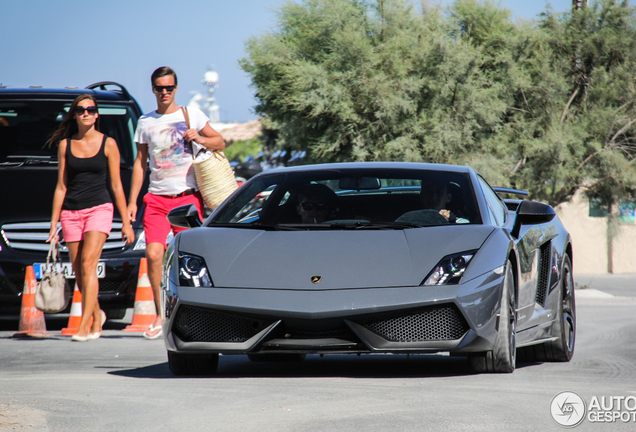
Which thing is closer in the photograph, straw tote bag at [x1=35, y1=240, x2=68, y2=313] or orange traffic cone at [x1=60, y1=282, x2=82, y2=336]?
straw tote bag at [x1=35, y1=240, x2=68, y2=313]

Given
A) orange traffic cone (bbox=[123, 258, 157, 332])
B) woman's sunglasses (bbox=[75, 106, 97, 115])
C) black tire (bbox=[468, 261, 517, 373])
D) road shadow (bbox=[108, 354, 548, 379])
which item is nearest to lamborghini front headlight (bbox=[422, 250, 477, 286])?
black tire (bbox=[468, 261, 517, 373])

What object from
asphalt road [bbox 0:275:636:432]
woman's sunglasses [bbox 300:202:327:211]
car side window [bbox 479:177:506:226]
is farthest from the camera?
woman's sunglasses [bbox 300:202:327:211]

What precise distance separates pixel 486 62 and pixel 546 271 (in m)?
15.6

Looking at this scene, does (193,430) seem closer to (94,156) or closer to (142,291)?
(94,156)

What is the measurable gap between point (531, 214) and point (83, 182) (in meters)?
3.88

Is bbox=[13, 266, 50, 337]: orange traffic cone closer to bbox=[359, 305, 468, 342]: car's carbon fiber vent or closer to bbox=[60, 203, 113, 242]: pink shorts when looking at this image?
bbox=[60, 203, 113, 242]: pink shorts

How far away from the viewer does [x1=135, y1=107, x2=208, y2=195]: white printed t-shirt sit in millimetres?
8242

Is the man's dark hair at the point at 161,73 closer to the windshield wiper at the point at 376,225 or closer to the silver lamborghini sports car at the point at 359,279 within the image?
the silver lamborghini sports car at the point at 359,279

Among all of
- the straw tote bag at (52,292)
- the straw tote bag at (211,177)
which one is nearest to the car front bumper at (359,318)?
the straw tote bag at (211,177)

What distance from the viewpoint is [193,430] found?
417 centimetres

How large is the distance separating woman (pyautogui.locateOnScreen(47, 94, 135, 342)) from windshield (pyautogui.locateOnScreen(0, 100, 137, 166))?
6.66 feet

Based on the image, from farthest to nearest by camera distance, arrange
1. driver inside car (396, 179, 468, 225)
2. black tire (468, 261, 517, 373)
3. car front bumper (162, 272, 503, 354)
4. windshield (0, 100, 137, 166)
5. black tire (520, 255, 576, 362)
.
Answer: windshield (0, 100, 137, 166) < black tire (520, 255, 576, 362) < driver inside car (396, 179, 468, 225) < black tire (468, 261, 517, 373) < car front bumper (162, 272, 503, 354)

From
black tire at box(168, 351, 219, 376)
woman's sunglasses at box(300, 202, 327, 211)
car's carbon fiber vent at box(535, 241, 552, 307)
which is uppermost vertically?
woman's sunglasses at box(300, 202, 327, 211)

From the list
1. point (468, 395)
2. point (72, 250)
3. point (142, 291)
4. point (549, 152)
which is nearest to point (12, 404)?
point (468, 395)
